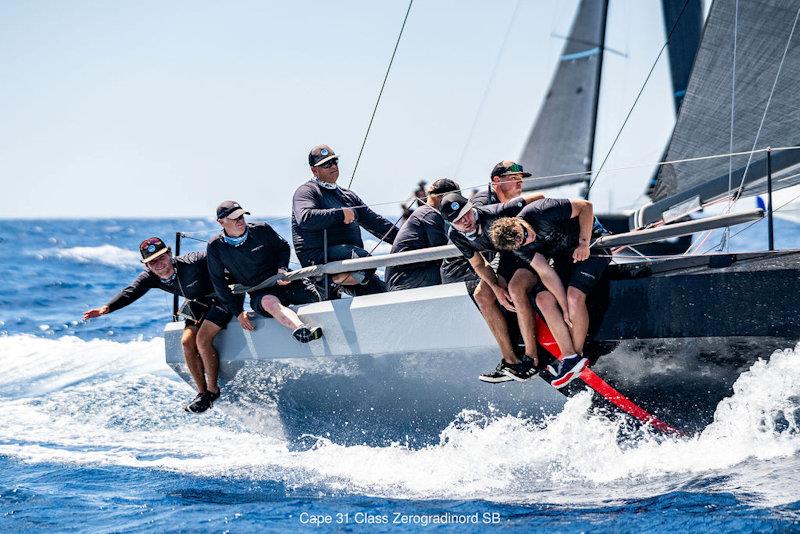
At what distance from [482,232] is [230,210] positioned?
6.16 ft

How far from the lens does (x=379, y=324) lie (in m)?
5.43

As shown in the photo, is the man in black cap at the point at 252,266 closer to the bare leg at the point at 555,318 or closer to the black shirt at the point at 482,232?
the black shirt at the point at 482,232

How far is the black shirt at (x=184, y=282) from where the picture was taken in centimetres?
627

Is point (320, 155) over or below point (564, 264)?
over

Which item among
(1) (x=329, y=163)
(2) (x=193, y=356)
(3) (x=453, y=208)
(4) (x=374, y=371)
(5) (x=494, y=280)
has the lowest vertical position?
(4) (x=374, y=371)

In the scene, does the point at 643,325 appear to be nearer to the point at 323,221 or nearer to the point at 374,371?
the point at 374,371

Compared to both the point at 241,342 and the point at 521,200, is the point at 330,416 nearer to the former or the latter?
the point at 241,342

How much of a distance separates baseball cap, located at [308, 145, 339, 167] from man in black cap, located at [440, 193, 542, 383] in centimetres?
150

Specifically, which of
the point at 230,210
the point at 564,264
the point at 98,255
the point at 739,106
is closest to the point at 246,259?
the point at 230,210

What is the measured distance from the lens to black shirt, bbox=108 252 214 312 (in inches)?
247

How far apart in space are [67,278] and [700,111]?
12983mm

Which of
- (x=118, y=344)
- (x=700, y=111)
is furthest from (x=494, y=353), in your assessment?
(x=118, y=344)

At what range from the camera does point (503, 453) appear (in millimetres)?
5168

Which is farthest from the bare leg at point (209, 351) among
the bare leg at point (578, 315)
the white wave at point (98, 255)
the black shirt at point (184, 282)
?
the white wave at point (98, 255)
